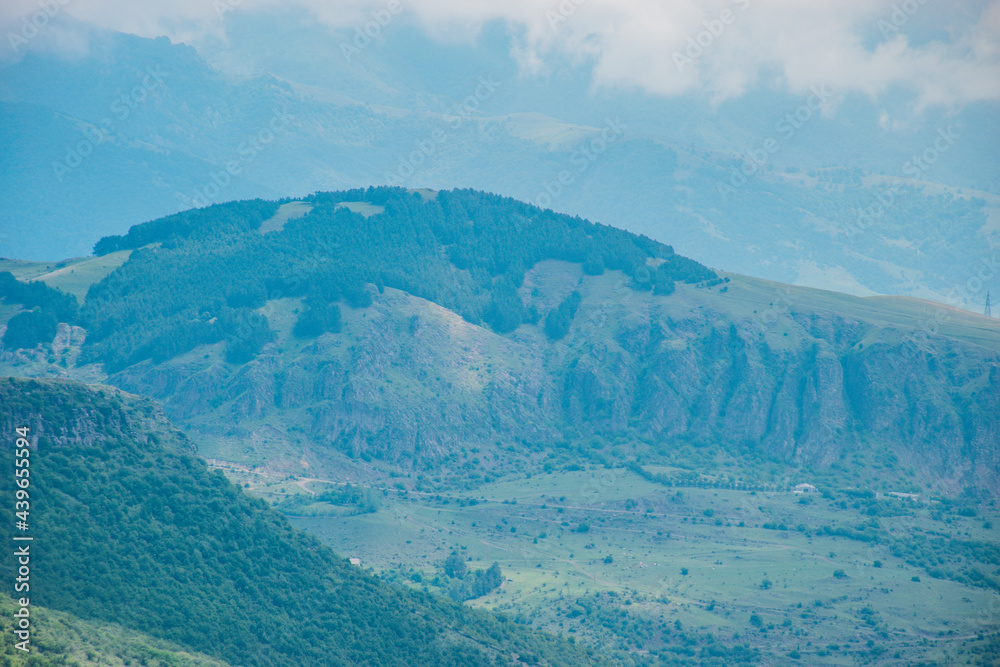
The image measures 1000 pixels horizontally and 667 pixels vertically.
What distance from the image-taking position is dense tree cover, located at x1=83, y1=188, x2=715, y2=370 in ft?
554

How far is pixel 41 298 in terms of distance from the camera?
173000 millimetres

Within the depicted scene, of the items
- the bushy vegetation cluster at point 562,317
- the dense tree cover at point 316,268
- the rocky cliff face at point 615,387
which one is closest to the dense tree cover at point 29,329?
the dense tree cover at point 316,268

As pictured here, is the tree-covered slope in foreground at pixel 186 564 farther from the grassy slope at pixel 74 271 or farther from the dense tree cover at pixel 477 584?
the grassy slope at pixel 74 271

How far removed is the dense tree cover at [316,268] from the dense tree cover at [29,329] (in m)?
5.46


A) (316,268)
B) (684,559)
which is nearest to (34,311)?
(316,268)

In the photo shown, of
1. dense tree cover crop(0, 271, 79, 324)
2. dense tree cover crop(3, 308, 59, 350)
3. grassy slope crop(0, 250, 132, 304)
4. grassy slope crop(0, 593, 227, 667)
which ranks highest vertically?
grassy slope crop(0, 250, 132, 304)

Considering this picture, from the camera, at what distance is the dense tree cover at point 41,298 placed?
6767 inches

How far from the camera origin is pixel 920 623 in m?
115

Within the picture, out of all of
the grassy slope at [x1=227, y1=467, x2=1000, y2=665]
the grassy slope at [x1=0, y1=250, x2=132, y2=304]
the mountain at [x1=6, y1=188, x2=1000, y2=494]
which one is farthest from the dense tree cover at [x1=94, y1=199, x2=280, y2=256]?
the grassy slope at [x1=227, y1=467, x2=1000, y2=665]

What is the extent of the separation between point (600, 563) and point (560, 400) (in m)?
43.5

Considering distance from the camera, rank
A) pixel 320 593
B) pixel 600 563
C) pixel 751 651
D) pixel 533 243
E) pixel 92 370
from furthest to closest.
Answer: pixel 533 243
pixel 92 370
pixel 600 563
pixel 751 651
pixel 320 593

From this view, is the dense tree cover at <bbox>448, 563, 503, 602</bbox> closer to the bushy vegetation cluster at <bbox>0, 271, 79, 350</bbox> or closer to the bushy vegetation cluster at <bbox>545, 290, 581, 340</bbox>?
the bushy vegetation cluster at <bbox>545, 290, 581, 340</bbox>

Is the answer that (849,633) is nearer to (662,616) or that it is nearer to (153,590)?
(662,616)

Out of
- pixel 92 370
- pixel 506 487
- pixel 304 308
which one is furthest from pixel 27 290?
pixel 506 487
